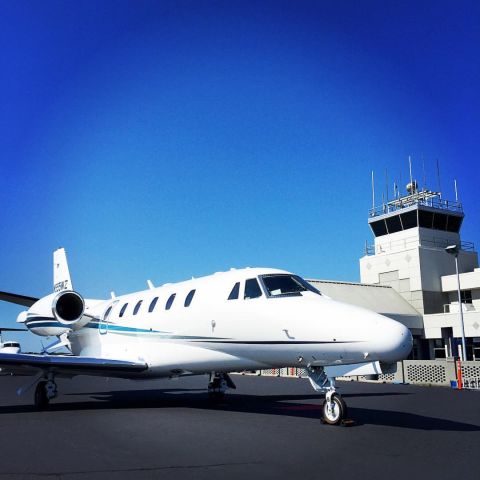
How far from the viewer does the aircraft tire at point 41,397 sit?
14.0 meters

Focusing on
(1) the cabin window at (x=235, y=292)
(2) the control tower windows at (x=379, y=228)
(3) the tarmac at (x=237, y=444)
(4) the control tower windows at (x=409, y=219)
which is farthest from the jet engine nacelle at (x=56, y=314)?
(2) the control tower windows at (x=379, y=228)

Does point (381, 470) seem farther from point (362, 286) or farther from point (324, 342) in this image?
point (362, 286)

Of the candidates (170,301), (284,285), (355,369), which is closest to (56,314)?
(170,301)

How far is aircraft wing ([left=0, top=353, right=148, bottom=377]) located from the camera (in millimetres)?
12828

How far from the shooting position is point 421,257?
148 ft

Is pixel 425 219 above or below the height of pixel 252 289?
above

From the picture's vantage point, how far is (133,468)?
6.30 meters

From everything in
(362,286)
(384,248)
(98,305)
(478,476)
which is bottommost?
(478,476)

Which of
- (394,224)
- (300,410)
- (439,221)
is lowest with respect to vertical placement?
(300,410)

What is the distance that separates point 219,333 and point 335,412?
3177 mm

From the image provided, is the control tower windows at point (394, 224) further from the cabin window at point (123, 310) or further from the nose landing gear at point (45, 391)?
the nose landing gear at point (45, 391)

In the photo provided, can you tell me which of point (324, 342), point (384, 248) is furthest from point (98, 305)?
point (384, 248)

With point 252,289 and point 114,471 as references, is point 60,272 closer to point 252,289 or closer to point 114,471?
point 252,289

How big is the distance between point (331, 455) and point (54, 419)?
22.5 feet
